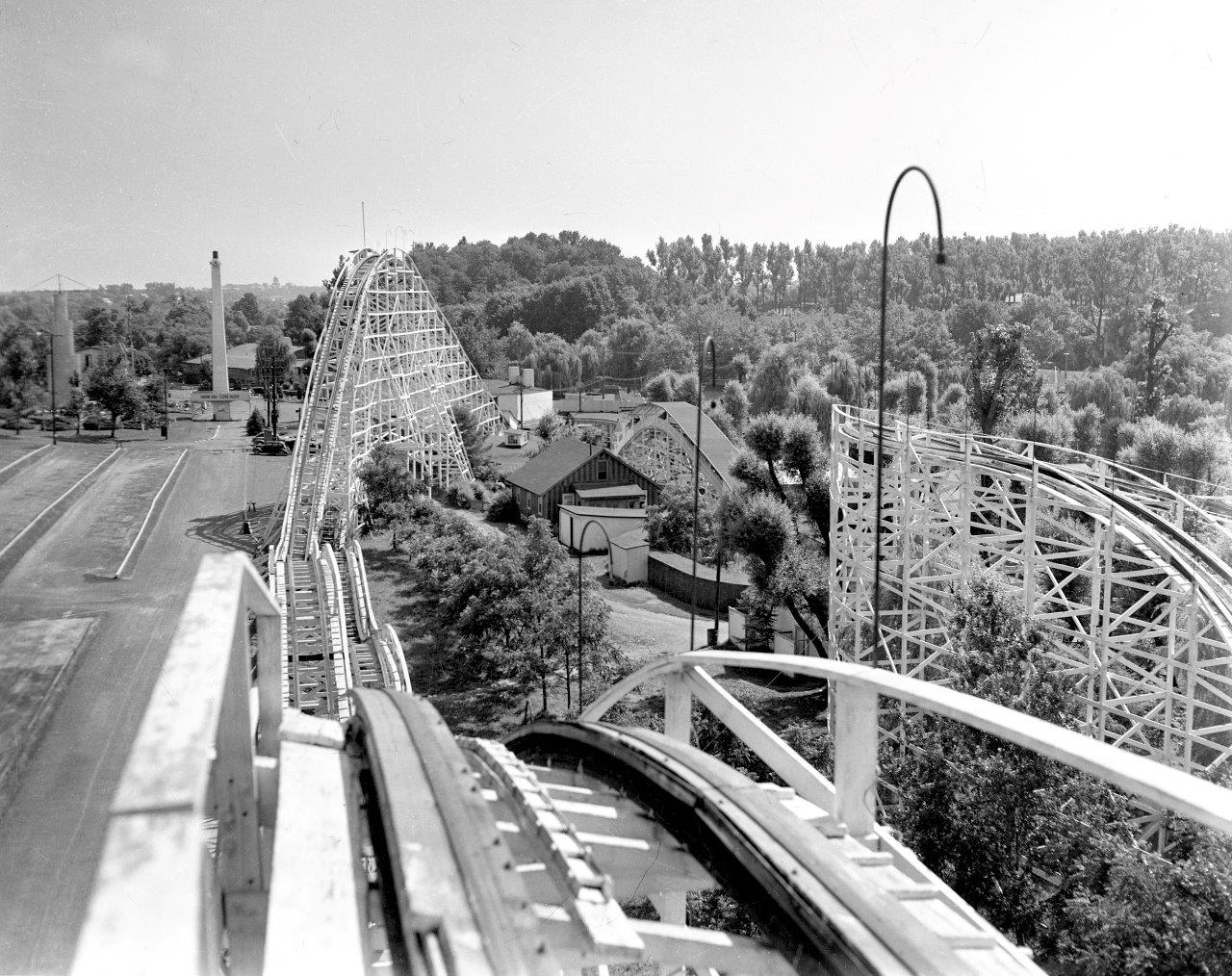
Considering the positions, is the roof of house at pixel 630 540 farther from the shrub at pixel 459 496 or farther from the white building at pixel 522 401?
the white building at pixel 522 401

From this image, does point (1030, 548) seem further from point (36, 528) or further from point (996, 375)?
point (996, 375)

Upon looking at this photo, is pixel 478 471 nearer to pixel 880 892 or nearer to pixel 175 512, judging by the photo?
pixel 175 512

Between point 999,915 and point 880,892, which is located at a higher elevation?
point 880,892

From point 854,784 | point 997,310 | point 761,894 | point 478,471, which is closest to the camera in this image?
point 761,894

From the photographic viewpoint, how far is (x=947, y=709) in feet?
6.49

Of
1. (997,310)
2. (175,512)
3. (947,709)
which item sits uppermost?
(997,310)

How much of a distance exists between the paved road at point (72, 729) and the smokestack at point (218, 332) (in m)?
8.92

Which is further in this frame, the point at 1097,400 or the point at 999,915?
the point at 1097,400

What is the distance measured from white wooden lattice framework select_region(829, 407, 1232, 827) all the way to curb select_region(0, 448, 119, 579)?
26.5ft

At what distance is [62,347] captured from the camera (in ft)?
38.5

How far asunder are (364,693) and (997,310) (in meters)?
50.7

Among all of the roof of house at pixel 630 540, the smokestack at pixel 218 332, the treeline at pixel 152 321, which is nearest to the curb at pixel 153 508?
the treeline at pixel 152 321

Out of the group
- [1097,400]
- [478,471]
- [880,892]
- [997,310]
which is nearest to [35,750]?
[880,892]

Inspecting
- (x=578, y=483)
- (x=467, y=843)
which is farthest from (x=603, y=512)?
(x=467, y=843)
